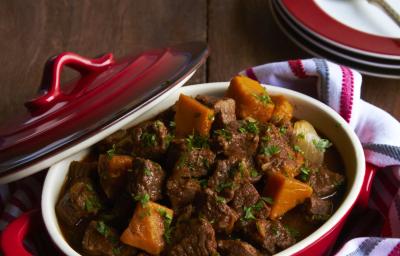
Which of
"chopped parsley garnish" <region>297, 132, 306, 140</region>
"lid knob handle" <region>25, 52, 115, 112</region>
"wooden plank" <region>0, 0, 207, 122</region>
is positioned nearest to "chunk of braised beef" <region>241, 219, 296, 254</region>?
"chopped parsley garnish" <region>297, 132, 306, 140</region>

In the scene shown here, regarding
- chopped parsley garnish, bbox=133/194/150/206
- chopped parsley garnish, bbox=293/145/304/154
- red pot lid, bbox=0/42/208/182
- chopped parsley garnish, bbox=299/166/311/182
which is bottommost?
chopped parsley garnish, bbox=299/166/311/182

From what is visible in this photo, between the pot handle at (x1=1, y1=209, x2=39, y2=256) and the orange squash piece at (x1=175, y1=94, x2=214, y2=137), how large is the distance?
1.44 feet

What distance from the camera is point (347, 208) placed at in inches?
59.5

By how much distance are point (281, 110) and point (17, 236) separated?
787mm

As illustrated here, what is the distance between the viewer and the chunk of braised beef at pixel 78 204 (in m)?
1.56

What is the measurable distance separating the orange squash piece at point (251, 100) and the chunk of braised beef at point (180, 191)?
32cm

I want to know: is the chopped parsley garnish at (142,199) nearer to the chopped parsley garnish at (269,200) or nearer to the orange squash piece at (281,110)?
the chopped parsley garnish at (269,200)

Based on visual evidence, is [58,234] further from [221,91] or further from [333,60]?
[333,60]

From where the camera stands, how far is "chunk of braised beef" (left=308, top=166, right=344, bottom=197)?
1.60 meters

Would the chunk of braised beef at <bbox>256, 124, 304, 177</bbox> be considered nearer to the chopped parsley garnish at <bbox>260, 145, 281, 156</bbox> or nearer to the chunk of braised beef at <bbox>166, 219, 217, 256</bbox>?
the chopped parsley garnish at <bbox>260, 145, 281, 156</bbox>

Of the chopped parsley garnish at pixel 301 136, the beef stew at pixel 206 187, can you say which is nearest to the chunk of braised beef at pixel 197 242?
the beef stew at pixel 206 187

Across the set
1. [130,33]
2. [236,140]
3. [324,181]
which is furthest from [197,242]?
[130,33]

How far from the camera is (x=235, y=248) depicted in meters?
1.43

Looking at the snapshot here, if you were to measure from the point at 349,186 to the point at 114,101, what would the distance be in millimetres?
645
